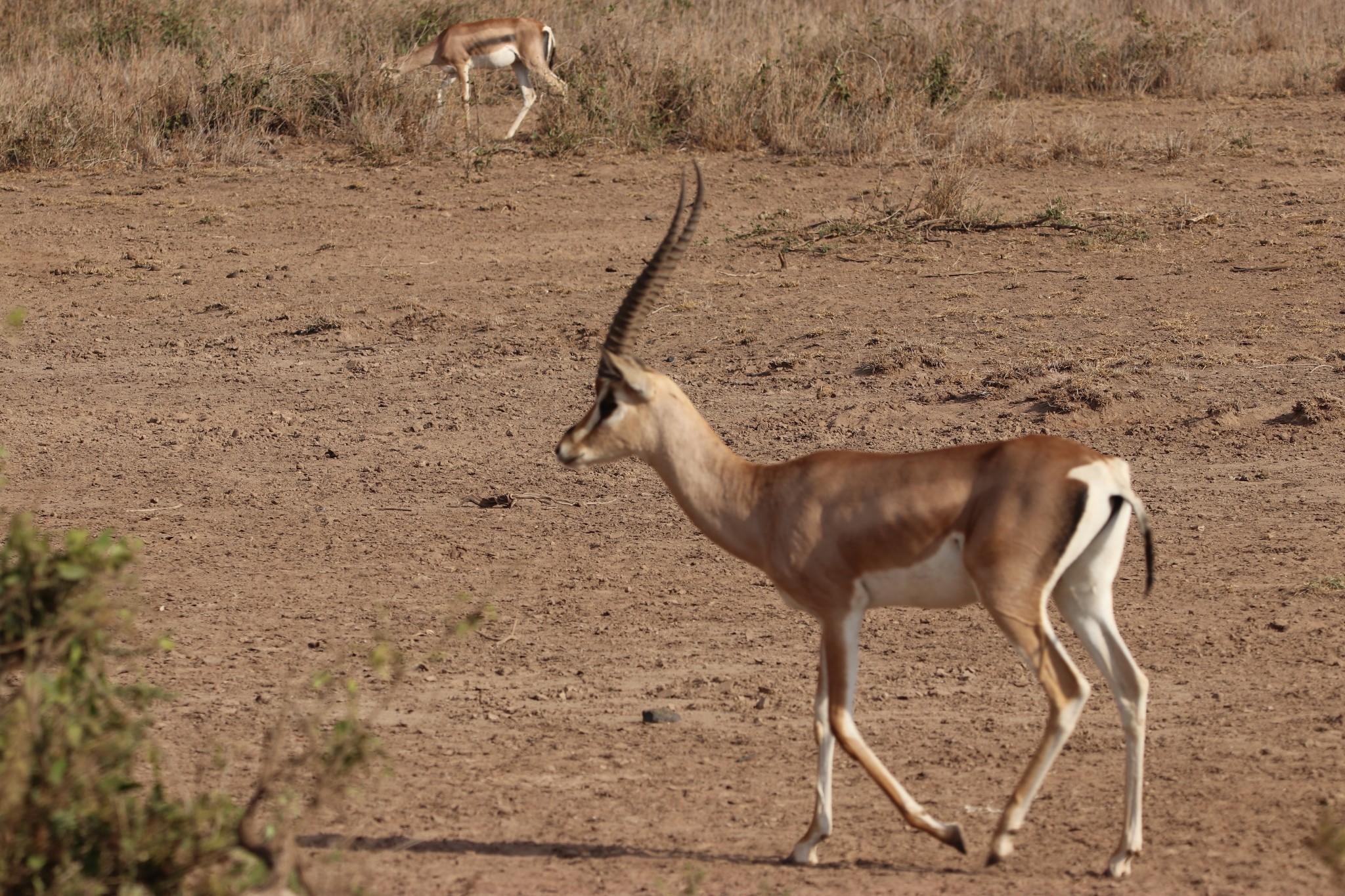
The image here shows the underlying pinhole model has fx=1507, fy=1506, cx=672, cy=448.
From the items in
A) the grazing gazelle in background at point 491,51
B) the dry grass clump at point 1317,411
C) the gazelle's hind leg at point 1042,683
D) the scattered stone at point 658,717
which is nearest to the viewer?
the gazelle's hind leg at point 1042,683

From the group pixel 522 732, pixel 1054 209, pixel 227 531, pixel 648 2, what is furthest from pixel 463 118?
pixel 522 732

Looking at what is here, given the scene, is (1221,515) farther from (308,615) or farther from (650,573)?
(308,615)

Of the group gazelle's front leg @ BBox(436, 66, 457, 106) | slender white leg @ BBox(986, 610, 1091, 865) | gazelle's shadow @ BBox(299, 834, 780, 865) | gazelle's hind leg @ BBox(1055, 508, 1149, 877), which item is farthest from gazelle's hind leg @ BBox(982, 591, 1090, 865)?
gazelle's front leg @ BBox(436, 66, 457, 106)

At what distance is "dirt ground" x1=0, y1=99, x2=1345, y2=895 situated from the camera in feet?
15.5

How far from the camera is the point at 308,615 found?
6.38 meters

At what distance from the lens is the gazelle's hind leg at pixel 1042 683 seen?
4.17 meters

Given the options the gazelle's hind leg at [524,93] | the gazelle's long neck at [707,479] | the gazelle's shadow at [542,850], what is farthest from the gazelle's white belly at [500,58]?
the gazelle's shadow at [542,850]

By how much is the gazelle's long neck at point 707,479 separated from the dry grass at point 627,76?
33.1 feet

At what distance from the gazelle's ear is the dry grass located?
10.1m

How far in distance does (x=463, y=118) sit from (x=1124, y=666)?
13.5 m

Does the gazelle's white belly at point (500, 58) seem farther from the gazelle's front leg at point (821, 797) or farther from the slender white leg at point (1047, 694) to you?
the slender white leg at point (1047, 694)

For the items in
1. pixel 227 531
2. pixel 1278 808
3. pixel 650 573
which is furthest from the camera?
pixel 227 531

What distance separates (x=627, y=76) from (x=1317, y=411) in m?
9.49

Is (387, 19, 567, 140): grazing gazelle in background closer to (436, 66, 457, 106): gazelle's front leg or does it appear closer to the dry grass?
(436, 66, 457, 106): gazelle's front leg
